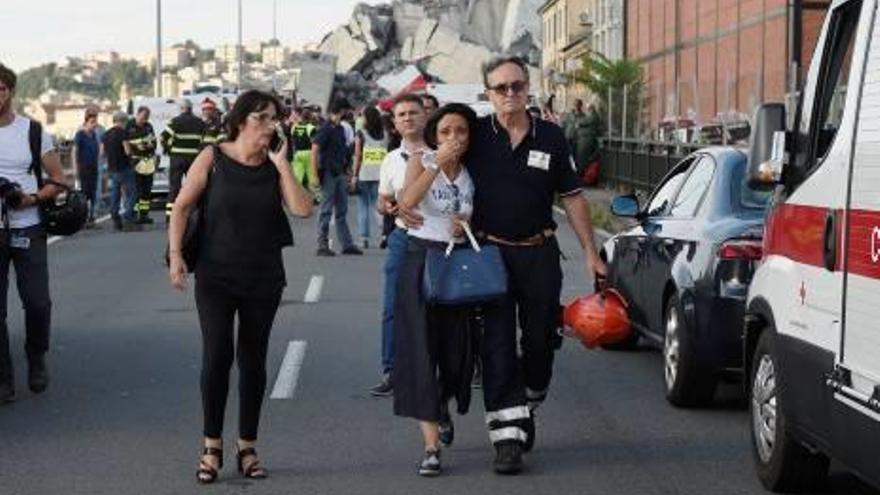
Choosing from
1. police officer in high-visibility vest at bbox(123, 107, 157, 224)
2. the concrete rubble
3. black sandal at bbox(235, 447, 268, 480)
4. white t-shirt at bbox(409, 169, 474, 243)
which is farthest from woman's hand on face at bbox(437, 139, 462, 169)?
the concrete rubble

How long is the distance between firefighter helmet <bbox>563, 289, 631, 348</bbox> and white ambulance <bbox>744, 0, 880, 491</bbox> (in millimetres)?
897

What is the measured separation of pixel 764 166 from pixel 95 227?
20.1 meters

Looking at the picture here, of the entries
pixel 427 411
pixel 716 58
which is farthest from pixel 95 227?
pixel 427 411

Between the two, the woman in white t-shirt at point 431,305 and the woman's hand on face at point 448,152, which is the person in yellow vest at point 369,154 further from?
the woman's hand on face at point 448,152

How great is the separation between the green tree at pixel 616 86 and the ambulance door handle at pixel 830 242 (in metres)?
29.5

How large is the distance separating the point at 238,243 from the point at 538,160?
1.36m

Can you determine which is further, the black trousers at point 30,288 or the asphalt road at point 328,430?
the black trousers at point 30,288

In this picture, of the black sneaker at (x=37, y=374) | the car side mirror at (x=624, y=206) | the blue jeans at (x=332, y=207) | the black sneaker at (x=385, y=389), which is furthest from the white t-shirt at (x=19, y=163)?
the blue jeans at (x=332, y=207)

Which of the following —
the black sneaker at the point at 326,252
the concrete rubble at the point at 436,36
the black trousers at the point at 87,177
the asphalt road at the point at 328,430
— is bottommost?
the asphalt road at the point at 328,430

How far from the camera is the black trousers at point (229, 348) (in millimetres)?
7355

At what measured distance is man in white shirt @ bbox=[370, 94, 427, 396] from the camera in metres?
8.98

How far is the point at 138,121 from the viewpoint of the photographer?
25.2m

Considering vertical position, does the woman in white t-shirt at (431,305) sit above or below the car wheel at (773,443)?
above

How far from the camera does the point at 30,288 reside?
380 inches
